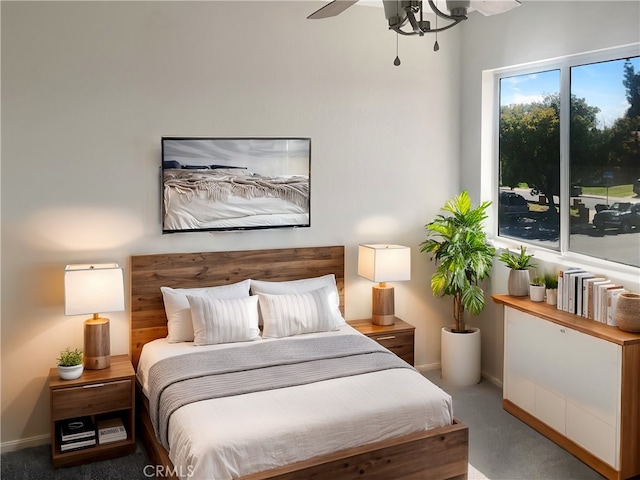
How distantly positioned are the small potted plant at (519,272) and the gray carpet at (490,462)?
0.85 meters

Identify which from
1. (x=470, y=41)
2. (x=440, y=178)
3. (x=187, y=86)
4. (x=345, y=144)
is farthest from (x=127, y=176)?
(x=470, y=41)

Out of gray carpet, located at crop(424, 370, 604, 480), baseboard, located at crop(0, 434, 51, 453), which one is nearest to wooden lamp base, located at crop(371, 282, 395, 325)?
gray carpet, located at crop(424, 370, 604, 480)

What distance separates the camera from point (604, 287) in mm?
3484

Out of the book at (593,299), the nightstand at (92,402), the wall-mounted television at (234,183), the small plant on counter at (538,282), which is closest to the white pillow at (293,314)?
the wall-mounted television at (234,183)

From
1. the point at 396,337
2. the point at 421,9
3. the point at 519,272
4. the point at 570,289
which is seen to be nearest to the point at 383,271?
the point at 396,337

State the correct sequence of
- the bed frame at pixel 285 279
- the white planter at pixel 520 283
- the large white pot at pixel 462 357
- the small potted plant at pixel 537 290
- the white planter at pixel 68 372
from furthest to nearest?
the large white pot at pixel 462 357, the white planter at pixel 520 283, the small potted plant at pixel 537 290, the white planter at pixel 68 372, the bed frame at pixel 285 279

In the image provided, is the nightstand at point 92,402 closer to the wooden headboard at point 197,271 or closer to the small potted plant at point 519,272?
the wooden headboard at point 197,271

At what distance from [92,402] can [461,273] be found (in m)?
2.56

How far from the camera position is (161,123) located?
158 inches

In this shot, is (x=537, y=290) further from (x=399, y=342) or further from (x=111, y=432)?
(x=111, y=432)

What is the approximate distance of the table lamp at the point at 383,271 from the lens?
4395mm

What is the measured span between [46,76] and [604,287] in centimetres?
343

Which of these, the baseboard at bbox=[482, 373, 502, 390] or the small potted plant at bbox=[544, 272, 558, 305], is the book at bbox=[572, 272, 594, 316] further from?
the baseboard at bbox=[482, 373, 502, 390]

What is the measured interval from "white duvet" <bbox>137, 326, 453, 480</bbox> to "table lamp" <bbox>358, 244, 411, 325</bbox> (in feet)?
3.65
